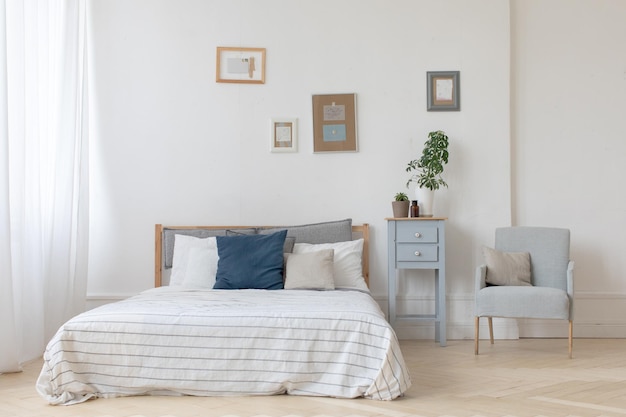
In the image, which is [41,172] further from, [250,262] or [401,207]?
[401,207]

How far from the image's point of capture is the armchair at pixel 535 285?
477 centimetres

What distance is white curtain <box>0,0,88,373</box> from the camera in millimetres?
4344

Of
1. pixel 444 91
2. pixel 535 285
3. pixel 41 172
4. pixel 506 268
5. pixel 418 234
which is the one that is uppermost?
pixel 444 91

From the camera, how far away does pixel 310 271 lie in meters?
4.87

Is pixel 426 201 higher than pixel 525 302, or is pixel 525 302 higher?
pixel 426 201

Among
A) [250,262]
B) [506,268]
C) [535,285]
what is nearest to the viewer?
[250,262]

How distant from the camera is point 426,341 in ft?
18.0

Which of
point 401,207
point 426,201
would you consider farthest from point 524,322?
point 401,207

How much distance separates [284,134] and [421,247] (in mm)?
1370

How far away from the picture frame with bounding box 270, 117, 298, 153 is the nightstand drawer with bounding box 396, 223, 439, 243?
3.57 feet

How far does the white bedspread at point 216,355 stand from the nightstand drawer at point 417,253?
5.23 ft

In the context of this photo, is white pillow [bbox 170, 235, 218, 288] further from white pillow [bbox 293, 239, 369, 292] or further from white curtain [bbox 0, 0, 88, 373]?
white curtain [bbox 0, 0, 88, 373]

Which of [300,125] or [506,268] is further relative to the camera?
[300,125]

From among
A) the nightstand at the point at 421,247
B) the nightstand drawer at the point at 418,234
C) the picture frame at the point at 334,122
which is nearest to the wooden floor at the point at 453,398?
the nightstand at the point at 421,247
